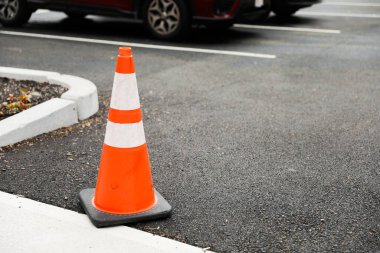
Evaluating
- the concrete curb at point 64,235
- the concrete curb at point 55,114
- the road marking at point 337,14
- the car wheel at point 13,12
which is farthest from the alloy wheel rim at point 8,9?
the concrete curb at point 64,235

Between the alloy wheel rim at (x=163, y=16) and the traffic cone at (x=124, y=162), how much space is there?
17.3 ft

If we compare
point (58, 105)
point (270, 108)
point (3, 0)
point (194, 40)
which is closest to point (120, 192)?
point (58, 105)

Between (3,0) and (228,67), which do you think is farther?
(3,0)

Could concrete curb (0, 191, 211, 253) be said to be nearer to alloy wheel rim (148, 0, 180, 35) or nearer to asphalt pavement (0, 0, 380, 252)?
asphalt pavement (0, 0, 380, 252)

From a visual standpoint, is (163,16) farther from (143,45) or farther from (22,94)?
(22,94)

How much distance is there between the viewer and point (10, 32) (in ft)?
29.0

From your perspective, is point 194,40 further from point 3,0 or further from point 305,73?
point 3,0

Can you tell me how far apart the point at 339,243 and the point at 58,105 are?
8.14ft

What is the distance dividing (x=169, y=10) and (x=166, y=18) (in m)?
0.15

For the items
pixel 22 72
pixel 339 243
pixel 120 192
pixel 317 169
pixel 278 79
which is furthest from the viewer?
pixel 278 79

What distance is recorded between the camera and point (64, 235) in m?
2.51

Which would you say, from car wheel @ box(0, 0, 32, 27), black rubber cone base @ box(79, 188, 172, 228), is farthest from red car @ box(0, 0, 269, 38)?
black rubber cone base @ box(79, 188, 172, 228)

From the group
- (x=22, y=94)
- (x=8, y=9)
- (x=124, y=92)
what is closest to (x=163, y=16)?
(x=8, y=9)

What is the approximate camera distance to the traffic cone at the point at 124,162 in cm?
267
